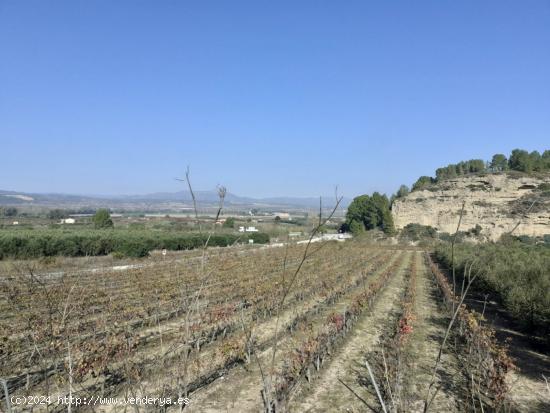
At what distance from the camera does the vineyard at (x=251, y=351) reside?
19.5 ft

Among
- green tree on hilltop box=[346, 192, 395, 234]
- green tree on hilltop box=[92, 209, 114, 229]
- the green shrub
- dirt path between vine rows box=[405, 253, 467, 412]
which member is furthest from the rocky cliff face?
green tree on hilltop box=[92, 209, 114, 229]

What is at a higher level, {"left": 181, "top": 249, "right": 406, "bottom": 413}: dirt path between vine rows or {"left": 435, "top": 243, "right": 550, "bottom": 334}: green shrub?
{"left": 435, "top": 243, "right": 550, "bottom": 334}: green shrub

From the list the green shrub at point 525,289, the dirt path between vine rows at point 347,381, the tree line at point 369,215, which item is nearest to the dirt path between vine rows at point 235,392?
the dirt path between vine rows at point 347,381

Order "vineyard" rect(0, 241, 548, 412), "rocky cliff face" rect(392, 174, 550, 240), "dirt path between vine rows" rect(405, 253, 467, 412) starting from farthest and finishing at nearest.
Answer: "rocky cliff face" rect(392, 174, 550, 240) → "dirt path between vine rows" rect(405, 253, 467, 412) → "vineyard" rect(0, 241, 548, 412)

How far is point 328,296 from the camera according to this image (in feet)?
51.6

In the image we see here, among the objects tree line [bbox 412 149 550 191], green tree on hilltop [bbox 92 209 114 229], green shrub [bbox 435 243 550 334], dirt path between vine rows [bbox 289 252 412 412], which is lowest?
green tree on hilltop [bbox 92 209 114 229]

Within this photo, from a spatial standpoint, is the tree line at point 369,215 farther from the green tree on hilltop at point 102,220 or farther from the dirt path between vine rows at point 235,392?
the dirt path between vine rows at point 235,392

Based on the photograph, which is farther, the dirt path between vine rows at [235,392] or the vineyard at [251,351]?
the dirt path between vine rows at [235,392]

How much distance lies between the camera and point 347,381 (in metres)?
7.98

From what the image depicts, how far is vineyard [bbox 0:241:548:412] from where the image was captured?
5.96 metres

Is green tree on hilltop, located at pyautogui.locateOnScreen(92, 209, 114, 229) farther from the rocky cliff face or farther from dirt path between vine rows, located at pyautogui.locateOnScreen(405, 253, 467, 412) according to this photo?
dirt path between vine rows, located at pyautogui.locateOnScreen(405, 253, 467, 412)

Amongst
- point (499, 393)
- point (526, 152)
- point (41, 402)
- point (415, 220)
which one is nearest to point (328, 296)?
point (499, 393)

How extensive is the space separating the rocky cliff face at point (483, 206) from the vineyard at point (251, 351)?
42.7m

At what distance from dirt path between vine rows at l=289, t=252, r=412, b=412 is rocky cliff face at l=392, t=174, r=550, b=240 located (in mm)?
43692
